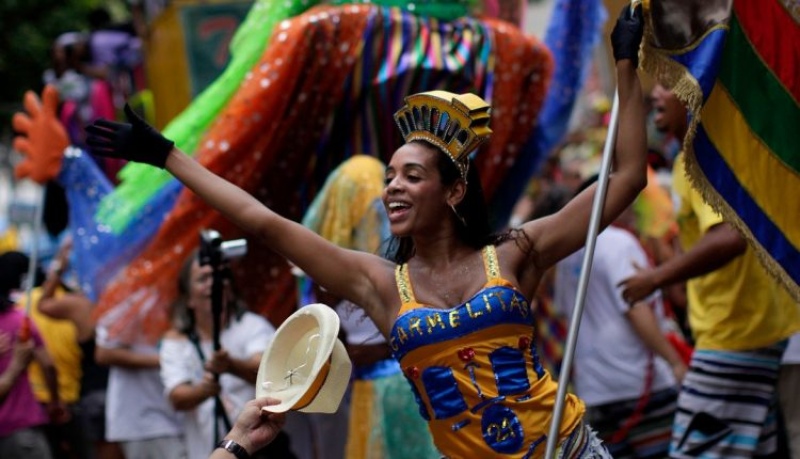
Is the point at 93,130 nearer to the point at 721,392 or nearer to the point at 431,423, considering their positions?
the point at 431,423

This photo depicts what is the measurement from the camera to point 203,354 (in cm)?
573

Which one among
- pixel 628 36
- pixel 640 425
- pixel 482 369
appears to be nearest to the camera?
pixel 482 369

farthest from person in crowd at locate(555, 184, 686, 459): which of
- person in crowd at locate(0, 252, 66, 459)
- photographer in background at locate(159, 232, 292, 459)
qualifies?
person in crowd at locate(0, 252, 66, 459)

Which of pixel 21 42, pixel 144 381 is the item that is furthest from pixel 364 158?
pixel 21 42

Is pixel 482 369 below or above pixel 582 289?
below

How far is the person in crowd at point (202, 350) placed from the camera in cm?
563

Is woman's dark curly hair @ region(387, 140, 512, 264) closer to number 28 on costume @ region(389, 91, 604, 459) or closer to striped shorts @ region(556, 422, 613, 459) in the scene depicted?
number 28 on costume @ region(389, 91, 604, 459)

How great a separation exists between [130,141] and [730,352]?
8.96 ft

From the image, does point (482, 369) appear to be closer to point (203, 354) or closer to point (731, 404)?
point (731, 404)

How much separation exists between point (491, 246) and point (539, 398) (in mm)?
453

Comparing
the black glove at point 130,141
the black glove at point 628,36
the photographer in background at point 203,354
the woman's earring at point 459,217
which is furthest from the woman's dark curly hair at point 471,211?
the photographer in background at point 203,354

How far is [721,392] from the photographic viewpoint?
538 centimetres

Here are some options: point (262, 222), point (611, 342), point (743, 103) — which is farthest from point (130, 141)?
point (611, 342)

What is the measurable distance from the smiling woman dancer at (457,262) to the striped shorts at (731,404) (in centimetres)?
173
